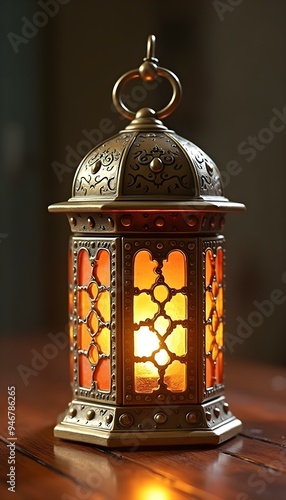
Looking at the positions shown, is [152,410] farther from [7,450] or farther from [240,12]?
[240,12]

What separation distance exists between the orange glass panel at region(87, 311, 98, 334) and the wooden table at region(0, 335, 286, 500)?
6.5 inches

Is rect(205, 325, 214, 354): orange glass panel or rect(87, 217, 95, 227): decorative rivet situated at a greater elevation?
rect(87, 217, 95, 227): decorative rivet

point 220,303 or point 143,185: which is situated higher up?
point 143,185

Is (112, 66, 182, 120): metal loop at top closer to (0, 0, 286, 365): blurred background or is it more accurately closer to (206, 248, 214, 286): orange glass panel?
(206, 248, 214, 286): orange glass panel

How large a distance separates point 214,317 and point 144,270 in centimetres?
14

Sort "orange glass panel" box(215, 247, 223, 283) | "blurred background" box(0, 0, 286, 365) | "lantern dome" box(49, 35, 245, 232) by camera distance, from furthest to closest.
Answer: "blurred background" box(0, 0, 286, 365), "orange glass panel" box(215, 247, 223, 283), "lantern dome" box(49, 35, 245, 232)

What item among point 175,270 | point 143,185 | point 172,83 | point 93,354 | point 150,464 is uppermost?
point 172,83

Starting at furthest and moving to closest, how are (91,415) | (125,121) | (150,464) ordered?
(125,121)
(91,415)
(150,464)

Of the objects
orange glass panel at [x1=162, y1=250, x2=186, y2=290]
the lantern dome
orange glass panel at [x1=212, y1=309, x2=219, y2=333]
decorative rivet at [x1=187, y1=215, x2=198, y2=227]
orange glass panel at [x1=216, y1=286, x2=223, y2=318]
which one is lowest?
orange glass panel at [x1=212, y1=309, x2=219, y2=333]

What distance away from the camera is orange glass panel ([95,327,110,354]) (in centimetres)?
113

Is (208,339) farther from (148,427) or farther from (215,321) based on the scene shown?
(148,427)

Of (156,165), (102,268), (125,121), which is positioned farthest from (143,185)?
(125,121)

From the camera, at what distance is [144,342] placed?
3.67ft

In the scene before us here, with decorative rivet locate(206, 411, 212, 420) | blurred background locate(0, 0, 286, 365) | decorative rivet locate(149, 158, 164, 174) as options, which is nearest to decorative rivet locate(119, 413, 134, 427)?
decorative rivet locate(206, 411, 212, 420)
